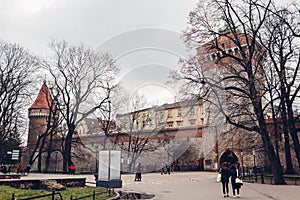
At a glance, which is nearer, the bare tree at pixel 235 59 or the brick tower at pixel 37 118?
the bare tree at pixel 235 59

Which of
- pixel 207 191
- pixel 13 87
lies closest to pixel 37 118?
pixel 13 87

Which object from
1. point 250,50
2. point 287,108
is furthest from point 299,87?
point 250,50

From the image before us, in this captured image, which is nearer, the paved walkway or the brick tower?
the paved walkway

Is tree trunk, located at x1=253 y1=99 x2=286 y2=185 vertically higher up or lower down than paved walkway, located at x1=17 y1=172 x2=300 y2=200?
higher up

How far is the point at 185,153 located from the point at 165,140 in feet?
13.1

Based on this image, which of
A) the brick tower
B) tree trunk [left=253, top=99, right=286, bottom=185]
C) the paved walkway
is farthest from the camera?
the brick tower

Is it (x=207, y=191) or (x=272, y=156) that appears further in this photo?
(x=272, y=156)

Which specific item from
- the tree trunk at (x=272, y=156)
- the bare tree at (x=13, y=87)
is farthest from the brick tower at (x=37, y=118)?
the tree trunk at (x=272, y=156)

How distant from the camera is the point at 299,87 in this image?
20.3 metres

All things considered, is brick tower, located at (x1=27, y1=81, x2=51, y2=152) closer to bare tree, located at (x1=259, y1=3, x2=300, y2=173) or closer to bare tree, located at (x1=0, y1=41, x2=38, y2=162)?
bare tree, located at (x1=0, y1=41, x2=38, y2=162)

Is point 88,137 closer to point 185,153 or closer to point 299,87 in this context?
point 185,153

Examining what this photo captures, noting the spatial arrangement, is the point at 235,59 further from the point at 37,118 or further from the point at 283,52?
the point at 37,118

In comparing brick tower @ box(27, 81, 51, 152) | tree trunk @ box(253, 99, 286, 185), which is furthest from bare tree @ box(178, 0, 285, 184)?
brick tower @ box(27, 81, 51, 152)

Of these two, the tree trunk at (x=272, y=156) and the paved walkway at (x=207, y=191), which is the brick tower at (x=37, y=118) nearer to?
the paved walkway at (x=207, y=191)
